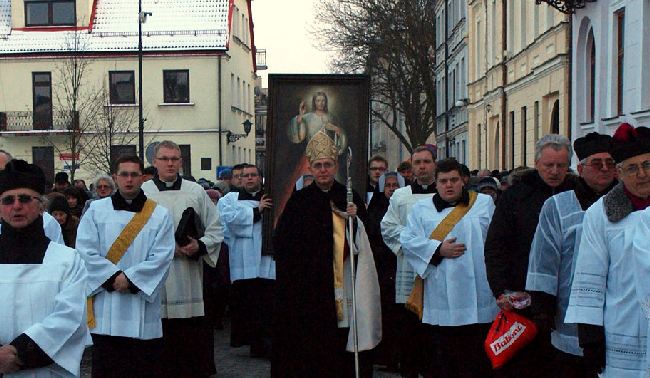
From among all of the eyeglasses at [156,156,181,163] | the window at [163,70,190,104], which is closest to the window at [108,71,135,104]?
the window at [163,70,190,104]

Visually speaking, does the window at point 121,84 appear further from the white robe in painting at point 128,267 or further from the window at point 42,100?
the white robe in painting at point 128,267

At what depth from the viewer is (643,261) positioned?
520cm

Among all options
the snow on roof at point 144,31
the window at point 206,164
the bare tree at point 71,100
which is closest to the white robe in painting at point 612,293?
the bare tree at point 71,100

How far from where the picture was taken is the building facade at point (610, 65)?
17.6 metres

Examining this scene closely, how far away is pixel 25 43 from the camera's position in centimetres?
4572

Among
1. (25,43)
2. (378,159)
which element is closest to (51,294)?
(378,159)

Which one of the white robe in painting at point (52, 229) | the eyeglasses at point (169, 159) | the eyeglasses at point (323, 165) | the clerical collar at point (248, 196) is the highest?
the eyeglasses at point (169, 159)

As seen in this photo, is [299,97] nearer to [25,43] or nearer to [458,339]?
[458,339]

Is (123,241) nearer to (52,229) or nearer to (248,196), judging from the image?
(52,229)

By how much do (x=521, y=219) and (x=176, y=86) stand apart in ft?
127

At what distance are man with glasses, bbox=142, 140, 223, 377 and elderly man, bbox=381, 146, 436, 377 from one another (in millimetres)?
1679

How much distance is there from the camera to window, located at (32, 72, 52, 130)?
4497 centimetres

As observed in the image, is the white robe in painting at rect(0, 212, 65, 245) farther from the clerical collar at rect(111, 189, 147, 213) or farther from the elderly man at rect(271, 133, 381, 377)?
the elderly man at rect(271, 133, 381, 377)

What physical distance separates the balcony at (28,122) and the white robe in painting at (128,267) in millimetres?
37718
